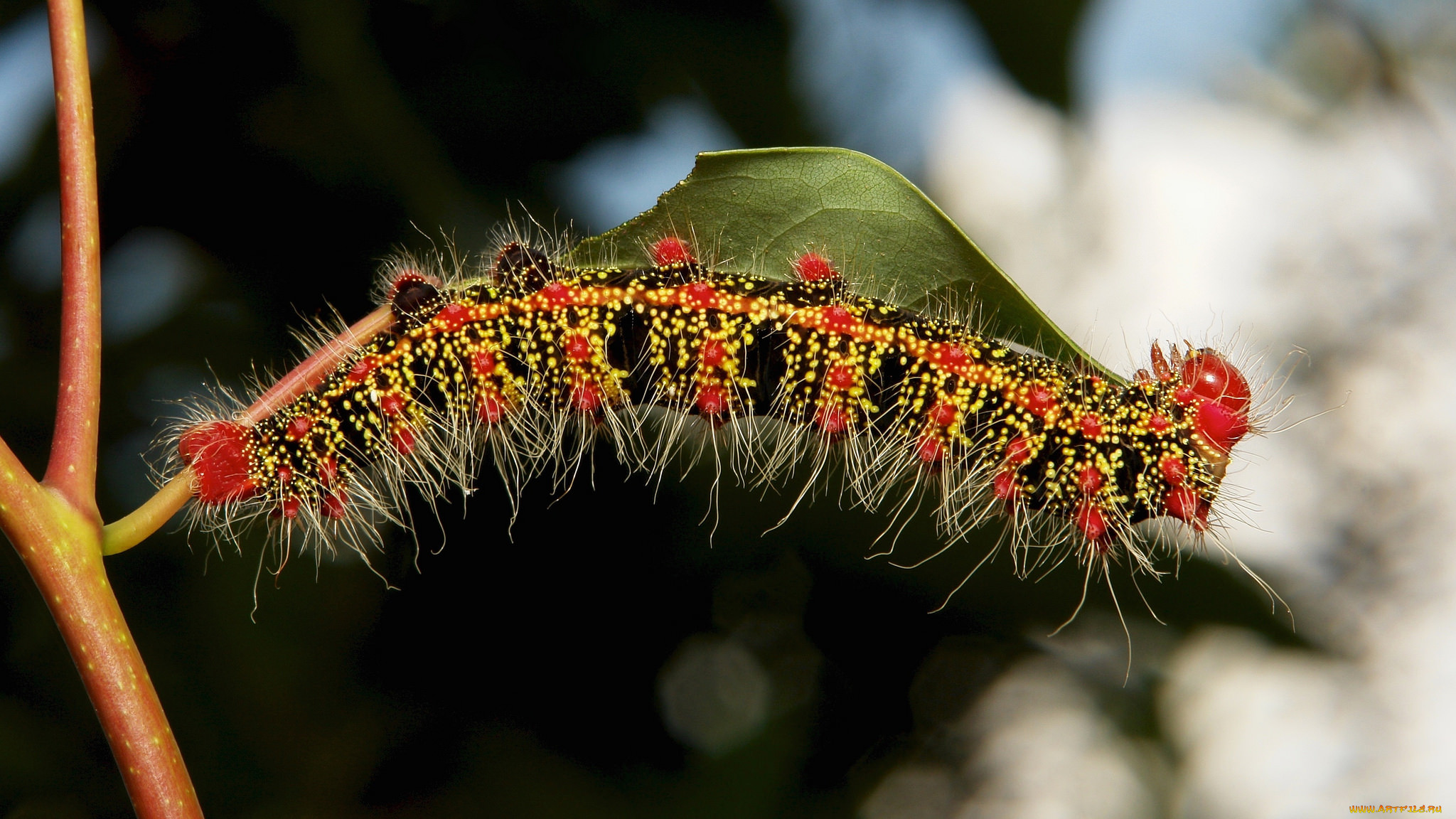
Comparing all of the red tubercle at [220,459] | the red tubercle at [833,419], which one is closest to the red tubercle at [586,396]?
the red tubercle at [833,419]

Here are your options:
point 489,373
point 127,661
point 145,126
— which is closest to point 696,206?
point 489,373

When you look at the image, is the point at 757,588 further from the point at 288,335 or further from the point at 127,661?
the point at 127,661

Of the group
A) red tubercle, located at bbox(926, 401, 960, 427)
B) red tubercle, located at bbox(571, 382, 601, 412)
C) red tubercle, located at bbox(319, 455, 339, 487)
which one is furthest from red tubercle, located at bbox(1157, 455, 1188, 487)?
red tubercle, located at bbox(319, 455, 339, 487)

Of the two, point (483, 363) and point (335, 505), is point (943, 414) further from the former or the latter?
point (335, 505)

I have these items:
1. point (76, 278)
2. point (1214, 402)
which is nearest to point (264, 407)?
point (76, 278)

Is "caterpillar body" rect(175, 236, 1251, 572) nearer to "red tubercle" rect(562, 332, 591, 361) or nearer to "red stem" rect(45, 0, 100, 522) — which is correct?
"red tubercle" rect(562, 332, 591, 361)

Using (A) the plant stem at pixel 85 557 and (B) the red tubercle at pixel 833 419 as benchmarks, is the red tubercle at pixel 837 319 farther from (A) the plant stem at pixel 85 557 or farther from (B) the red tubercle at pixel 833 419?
(A) the plant stem at pixel 85 557
